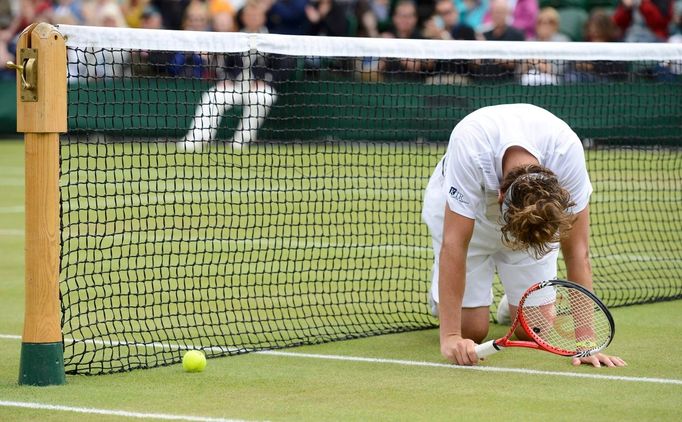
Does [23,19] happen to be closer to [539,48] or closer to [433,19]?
[433,19]

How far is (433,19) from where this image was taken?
21.1 meters

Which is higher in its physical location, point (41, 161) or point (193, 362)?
point (41, 161)

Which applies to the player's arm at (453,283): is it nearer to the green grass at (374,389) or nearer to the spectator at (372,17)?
the green grass at (374,389)

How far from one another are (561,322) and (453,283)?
56cm

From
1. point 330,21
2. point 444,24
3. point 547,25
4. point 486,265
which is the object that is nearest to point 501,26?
point 547,25

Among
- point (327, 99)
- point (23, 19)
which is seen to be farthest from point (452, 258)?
point (23, 19)

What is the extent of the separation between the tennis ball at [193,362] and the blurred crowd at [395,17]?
13561 millimetres

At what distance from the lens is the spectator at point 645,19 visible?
20078 mm

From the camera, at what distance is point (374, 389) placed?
5887 mm

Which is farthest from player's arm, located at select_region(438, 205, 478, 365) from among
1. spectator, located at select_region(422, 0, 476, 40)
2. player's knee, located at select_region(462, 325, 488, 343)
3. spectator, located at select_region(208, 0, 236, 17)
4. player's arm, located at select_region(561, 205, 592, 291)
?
spectator, located at select_region(208, 0, 236, 17)

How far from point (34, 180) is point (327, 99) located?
12159 mm

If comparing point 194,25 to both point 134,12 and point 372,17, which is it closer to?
point 372,17

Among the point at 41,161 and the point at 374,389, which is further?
the point at 374,389

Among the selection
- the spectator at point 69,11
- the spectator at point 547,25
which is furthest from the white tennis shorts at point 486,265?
the spectator at point 69,11
